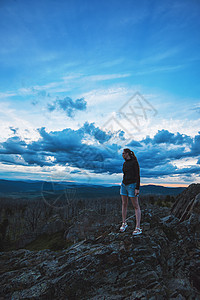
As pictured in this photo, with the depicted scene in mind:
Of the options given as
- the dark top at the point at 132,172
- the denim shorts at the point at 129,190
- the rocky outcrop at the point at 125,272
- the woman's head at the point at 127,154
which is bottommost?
the rocky outcrop at the point at 125,272

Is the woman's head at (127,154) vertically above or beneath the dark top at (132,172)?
above

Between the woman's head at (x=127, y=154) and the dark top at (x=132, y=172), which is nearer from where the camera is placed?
the dark top at (x=132, y=172)

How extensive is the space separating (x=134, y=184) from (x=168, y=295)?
4559 millimetres

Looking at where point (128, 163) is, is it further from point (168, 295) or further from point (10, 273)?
point (10, 273)

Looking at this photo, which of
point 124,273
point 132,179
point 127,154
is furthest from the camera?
point 127,154

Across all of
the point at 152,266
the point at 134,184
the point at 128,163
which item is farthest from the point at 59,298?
the point at 128,163

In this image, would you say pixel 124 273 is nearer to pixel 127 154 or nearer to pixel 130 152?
pixel 127 154

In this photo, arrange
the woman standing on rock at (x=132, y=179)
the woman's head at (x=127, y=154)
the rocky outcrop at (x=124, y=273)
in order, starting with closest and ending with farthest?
the rocky outcrop at (x=124, y=273)
the woman standing on rock at (x=132, y=179)
the woman's head at (x=127, y=154)

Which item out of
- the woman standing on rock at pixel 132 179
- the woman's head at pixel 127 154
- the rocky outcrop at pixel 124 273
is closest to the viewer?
the rocky outcrop at pixel 124 273

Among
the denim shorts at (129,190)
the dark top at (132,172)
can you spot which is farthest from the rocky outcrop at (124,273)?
the dark top at (132,172)

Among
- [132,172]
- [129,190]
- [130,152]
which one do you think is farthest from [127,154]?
[129,190]

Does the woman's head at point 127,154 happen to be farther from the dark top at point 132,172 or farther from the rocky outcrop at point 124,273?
the rocky outcrop at point 124,273

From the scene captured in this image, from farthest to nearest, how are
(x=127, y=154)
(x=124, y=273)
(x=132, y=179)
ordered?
(x=127, y=154) → (x=132, y=179) → (x=124, y=273)

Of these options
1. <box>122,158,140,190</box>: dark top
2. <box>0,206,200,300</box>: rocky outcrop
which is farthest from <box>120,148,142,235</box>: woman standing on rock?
<box>0,206,200,300</box>: rocky outcrop
